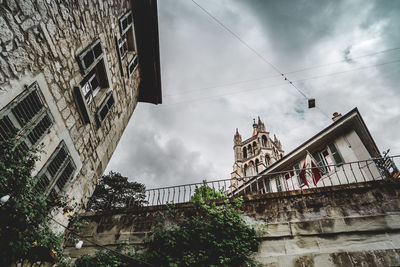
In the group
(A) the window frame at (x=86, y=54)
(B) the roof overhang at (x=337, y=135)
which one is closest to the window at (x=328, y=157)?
(B) the roof overhang at (x=337, y=135)

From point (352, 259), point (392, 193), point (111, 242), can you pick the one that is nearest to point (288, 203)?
point (352, 259)

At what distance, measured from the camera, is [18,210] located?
9.14 ft

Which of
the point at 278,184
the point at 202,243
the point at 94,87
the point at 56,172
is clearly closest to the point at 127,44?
the point at 94,87

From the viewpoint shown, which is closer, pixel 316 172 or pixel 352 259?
pixel 352 259

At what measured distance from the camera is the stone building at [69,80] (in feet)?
10.6

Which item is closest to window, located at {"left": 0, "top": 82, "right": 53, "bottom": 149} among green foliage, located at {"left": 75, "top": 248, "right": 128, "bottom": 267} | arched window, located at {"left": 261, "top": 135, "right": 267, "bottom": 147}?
green foliage, located at {"left": 75, "top": 248, "right": 128, "bottom": 267}

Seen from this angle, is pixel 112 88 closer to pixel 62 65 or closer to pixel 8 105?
pixel 62 65

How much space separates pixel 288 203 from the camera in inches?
193

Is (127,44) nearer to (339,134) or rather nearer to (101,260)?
(101,260)

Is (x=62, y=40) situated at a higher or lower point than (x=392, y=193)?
higher

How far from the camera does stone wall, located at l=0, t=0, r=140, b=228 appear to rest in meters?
3.18

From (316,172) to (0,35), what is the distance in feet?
37.4

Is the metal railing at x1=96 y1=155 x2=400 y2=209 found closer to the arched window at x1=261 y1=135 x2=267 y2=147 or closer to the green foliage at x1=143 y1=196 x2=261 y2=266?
the green foliage at x1=143 y1=196 x2=261 y2=266

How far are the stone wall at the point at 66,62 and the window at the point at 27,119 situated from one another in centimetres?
13
